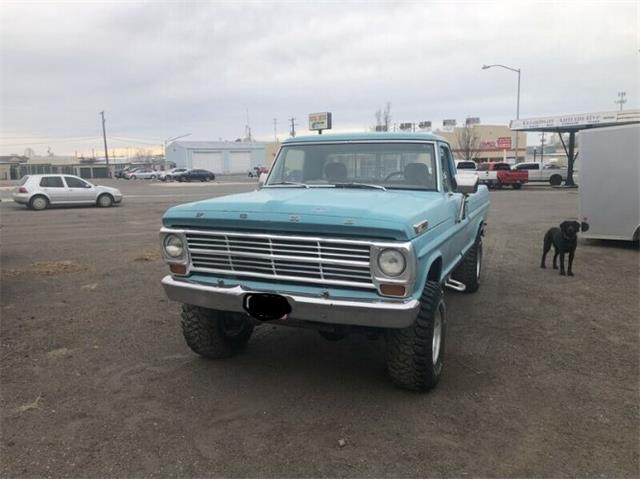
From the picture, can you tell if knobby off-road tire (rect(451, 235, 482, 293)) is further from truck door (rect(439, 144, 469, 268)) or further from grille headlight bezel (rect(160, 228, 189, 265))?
grille headlight bezel (rect(160, 228, 189, 265))

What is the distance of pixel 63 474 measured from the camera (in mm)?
3088

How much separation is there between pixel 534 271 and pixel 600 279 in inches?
38.7

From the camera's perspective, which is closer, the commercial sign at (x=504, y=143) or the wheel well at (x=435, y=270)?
the wheel well at (x=435, y=270)

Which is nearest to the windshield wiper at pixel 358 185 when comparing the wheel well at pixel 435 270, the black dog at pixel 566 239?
the wheel well at pixel 435 270

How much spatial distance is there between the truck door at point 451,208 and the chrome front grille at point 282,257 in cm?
139

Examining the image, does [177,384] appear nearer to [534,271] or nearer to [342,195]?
[342,195]

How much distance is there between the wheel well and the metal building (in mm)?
88573

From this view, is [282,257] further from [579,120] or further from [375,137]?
[579,120]

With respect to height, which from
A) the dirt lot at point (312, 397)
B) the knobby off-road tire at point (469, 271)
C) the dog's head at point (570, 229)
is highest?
the dog's head at point (570, 229)

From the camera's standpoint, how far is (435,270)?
4.38 metres

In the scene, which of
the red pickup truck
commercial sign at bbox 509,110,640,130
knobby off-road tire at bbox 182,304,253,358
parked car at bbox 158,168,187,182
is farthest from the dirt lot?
parked car at bbox 158,168,187,182

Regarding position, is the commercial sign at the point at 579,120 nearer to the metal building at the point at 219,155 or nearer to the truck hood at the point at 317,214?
the truck hood at the point at 317,214

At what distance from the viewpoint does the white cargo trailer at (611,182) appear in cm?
1027

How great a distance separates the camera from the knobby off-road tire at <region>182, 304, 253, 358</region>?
4602 mm
